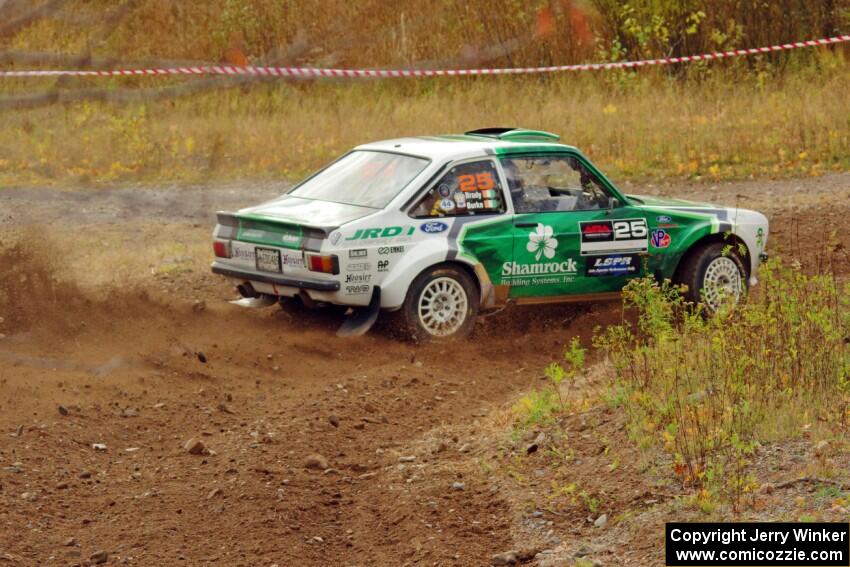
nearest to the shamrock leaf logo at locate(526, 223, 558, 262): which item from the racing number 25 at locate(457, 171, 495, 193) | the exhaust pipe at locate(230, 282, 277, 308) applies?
the racing number 25 at locate(457, 171, 495, 193)

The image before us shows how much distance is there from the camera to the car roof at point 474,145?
35.5ft

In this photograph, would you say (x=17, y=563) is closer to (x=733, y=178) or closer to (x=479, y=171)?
(x=479, y=171)

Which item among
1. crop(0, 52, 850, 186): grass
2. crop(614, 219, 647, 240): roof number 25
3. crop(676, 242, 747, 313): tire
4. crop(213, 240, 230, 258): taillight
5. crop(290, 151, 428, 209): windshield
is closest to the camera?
crop(290, 151, 428, 209): windshield

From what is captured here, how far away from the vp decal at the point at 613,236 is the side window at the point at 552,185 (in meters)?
0.17

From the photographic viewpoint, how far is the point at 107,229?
50.2 ft

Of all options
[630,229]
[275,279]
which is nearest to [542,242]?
[630,229]

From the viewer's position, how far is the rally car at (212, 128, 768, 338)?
33.6ft

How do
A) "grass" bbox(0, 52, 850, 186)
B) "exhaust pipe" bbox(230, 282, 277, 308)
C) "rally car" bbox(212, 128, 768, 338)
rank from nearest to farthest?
"rally car" bbox(212, 128, 768, 338) < "exhaust pipe" bbox(230, 282, 277, 308) < "grass" bbox(0, 52, 850, 186)

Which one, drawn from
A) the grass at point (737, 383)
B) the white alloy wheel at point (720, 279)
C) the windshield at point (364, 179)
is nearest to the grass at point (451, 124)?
the white alloy wheel at point (720, 279)

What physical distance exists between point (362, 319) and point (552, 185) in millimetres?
1919

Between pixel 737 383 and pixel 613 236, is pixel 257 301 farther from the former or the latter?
pixel 737 383

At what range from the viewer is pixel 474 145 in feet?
35.9

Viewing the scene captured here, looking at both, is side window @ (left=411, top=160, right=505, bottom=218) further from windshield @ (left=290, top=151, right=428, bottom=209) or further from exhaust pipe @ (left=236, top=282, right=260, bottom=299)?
exhaust pipe @ (left=236, top=282, right=260, bottom=299)

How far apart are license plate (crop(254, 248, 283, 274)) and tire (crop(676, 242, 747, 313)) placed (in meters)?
3.38
